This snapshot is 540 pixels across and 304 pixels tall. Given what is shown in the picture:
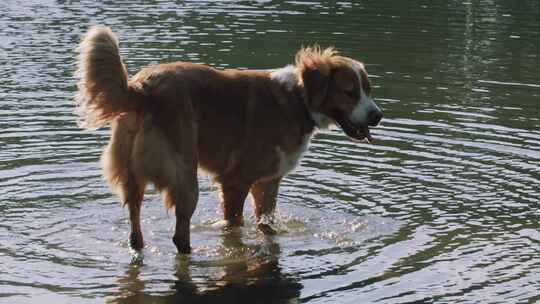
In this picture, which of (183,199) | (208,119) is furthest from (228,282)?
(208,119)

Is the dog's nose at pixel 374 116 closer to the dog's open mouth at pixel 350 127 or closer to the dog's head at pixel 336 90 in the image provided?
the dog's head at pixel 336 90

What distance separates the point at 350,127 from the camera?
37.3 feet

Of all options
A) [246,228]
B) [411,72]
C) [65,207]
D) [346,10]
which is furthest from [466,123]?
[346,10]

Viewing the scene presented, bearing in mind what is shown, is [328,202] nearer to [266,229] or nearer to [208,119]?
[266,229]

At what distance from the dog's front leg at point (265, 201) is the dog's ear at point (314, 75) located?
1.17m

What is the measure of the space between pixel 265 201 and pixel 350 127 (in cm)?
137

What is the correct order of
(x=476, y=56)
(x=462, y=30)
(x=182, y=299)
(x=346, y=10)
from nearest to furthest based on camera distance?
(x=182, y=299), (x=476, y=56), (x=462, y=30), (x=346, y=10)

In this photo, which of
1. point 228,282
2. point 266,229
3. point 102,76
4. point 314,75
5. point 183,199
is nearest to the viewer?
point 102,76

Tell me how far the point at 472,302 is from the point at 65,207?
5.19m

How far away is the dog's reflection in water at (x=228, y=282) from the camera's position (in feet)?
31.5

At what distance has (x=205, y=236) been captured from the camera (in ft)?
38.3

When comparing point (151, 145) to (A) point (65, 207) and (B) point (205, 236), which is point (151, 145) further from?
(A) point (65, 207)

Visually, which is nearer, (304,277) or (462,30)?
(304,277)

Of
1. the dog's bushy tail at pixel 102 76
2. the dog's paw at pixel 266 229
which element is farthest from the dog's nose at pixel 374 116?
the dog's bushy tail at pixel 102 76
